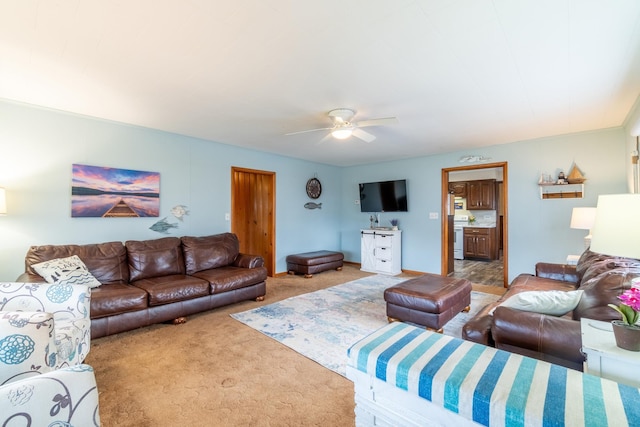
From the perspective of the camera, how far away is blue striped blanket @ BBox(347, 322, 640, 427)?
878 millimetres

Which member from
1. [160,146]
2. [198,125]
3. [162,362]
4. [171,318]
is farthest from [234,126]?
[162,362]

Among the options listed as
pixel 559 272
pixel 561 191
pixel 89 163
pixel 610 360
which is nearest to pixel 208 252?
pixel 89 163

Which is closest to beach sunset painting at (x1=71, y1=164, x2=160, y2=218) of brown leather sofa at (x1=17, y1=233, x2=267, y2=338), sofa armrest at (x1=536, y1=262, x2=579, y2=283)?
brown leather sofa at (x1=17, y1=233, x2=267, y2=338)

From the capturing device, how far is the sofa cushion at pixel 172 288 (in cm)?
307

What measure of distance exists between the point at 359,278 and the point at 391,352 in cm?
429

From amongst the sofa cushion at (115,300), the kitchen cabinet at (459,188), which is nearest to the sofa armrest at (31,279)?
the sofa cushion at (115,300)

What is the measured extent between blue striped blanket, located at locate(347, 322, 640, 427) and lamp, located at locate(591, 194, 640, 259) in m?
0.47

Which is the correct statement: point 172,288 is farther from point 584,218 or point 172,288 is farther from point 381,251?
point 584,218

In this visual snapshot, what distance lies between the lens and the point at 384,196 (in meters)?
6.26

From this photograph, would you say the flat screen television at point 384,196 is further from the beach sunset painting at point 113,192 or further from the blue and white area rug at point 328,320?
the beach sunset painting at point 113,192

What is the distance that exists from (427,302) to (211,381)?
2020mm

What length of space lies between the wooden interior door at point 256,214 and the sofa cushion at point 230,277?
1.61 metres

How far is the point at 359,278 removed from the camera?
5449mm

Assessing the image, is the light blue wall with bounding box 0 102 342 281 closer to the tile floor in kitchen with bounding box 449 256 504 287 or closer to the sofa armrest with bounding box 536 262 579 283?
the tile floor in kitchen with bounding box 449 256 504 287
